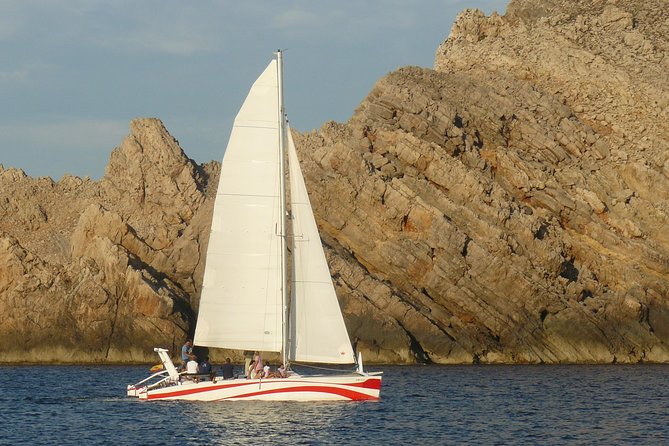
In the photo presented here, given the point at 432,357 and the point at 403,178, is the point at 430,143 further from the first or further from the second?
the point at 432,357

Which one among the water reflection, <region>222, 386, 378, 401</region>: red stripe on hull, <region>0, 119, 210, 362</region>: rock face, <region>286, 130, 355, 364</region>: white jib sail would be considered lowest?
the water reflection

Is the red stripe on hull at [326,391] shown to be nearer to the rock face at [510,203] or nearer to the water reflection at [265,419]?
the water reflection at [265,419]

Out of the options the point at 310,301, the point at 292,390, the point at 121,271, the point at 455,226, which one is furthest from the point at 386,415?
the point at 121,271

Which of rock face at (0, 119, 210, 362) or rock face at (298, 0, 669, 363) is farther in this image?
rock face at (0, 119, 210, 362)

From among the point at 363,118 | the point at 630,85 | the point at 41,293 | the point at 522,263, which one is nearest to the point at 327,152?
the point at 363,118

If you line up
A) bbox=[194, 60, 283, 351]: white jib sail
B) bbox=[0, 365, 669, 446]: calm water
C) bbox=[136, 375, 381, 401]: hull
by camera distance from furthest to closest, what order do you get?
bbox=[194, 60, 283, 351]: white jib sail < bbox=[136, 375, 381, 401]: hull < bbox=[0, 365, 669, 446]: calm water

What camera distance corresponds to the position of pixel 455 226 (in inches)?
2830

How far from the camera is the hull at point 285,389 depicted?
41.1m

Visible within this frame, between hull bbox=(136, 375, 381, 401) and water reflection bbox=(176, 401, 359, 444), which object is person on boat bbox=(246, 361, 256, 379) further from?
water reflection bbox=(176, 401, 359, 444)

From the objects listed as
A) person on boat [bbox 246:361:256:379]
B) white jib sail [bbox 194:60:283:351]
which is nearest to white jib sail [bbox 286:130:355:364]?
white jib sail [bbox 194:60:283:351]

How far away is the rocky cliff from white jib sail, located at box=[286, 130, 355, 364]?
2558 cm

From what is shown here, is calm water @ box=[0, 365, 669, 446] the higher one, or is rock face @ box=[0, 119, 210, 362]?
rock face @ box=[0, 119, 210, 362]

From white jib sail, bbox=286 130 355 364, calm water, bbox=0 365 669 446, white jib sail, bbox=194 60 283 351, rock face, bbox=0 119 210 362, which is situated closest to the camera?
calm water, bbox=0 365 669 446

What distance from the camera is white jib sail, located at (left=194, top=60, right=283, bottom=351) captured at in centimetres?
4181
